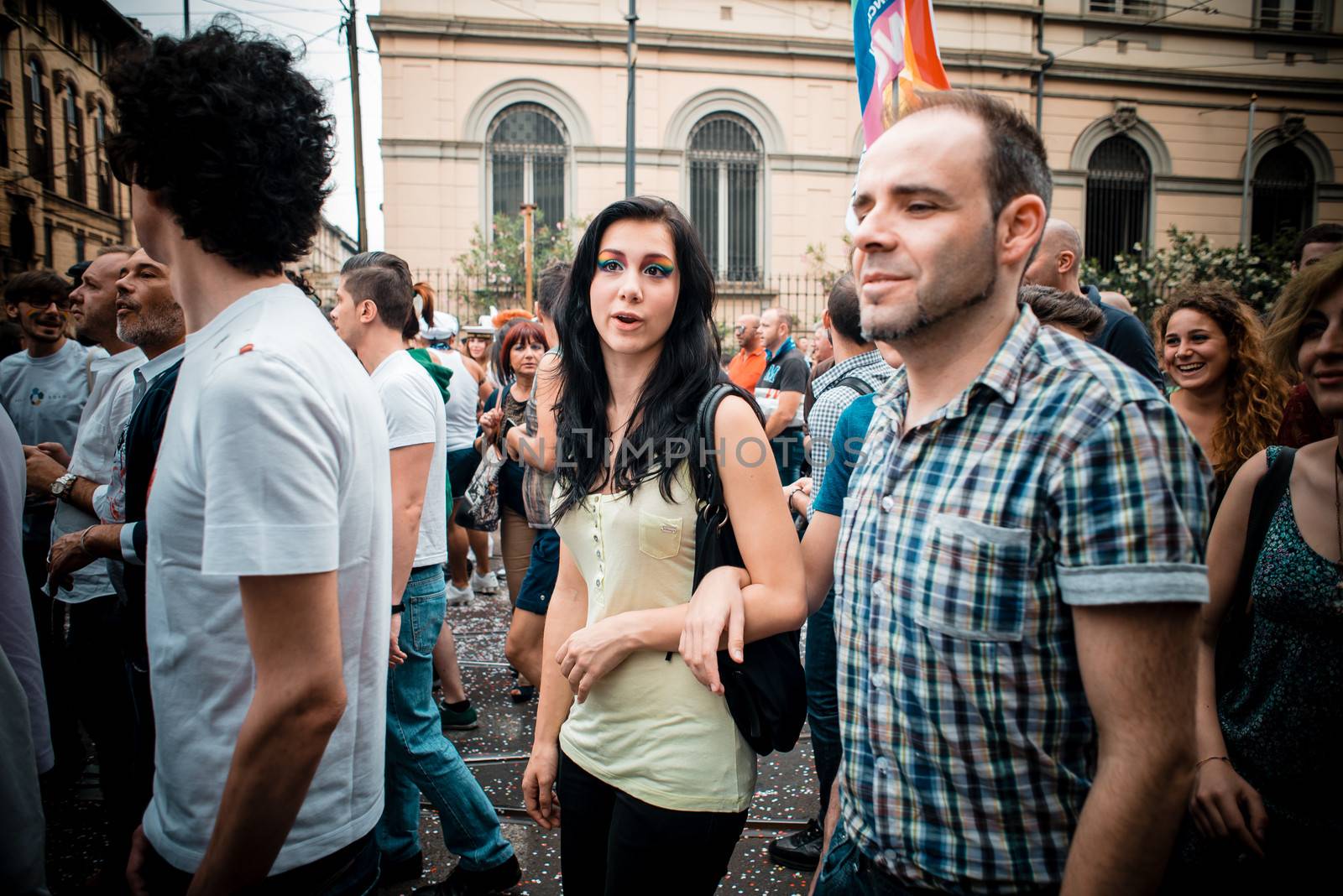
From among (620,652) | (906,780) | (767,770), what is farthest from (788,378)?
(906,780)

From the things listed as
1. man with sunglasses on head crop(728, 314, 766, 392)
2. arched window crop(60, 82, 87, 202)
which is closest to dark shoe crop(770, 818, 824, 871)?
man with sunglasses on head crop(728, 314, 766, 392)

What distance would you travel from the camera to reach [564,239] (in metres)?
17.3

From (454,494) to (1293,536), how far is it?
5.44m

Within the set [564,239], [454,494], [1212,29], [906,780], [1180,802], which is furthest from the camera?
[1212,29]

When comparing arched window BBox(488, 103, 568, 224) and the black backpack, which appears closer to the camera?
the black backpack

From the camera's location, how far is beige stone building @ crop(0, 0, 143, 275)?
19.2m

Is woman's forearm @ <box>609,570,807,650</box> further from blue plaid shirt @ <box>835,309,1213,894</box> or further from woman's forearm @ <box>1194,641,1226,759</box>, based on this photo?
woman's forearm @ <box>1194,641,1226,759</box>

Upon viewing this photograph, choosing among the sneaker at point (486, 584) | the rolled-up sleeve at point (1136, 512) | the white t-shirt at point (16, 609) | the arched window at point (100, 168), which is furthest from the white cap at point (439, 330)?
the arched window at point (100, 168)

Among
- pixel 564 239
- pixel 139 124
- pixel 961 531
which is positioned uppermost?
pixel 564 239

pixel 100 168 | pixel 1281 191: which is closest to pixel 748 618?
pixel 1281 191

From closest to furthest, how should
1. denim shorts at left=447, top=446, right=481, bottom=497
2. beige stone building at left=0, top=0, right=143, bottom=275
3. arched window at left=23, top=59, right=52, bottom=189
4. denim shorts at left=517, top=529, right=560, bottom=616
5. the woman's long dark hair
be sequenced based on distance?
the woman's long dark hair → denim shorts at left=517, top=529, right=560, bottom=616 → denim shorts at left=447, top=446, right=481, bottom=497 → beige stone building at left=0, top=0, right=143, bottom=275 → arched window at left=23, top=59, right=52, bottom=189

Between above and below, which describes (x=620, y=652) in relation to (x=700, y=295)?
below

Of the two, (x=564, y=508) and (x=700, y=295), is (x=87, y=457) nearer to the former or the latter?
(x=564, y=508)

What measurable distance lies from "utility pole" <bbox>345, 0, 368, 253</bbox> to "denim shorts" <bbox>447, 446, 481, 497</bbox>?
9.06m
